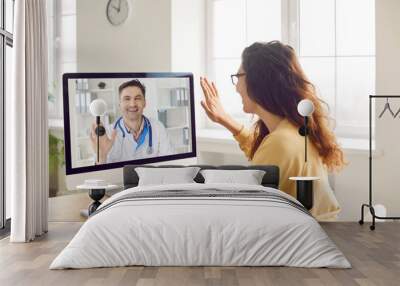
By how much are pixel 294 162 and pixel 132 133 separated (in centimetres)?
183

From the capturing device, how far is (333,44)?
784 cm

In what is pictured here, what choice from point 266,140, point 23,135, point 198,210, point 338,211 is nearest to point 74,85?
point 23,135

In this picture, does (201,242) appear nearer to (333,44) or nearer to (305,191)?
(305,191)

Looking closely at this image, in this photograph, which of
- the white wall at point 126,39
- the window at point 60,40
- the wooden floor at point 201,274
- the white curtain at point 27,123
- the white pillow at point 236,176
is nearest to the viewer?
the wooden floor at point 201,274

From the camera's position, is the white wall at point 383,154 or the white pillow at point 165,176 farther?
the white wall at point 383,154

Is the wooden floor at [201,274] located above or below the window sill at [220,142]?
below

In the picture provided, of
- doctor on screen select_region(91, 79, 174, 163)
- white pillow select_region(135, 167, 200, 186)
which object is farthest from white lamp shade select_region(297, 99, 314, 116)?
doctor on screen select_region(91, 79, 174, 163)

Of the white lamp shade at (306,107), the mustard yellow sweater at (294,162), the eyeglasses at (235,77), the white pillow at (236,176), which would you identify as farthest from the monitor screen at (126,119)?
the white lamp shade at (306,107)

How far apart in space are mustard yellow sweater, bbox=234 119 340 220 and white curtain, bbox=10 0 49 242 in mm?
2555

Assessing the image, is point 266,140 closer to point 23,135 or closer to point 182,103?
point 182,103

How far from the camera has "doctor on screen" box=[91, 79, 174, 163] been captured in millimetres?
7562

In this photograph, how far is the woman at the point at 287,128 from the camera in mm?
7777

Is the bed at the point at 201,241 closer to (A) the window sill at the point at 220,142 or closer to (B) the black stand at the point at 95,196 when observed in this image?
(B) the black stand at the point at 95,196

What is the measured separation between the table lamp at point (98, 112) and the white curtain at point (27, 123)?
2.34 ft
